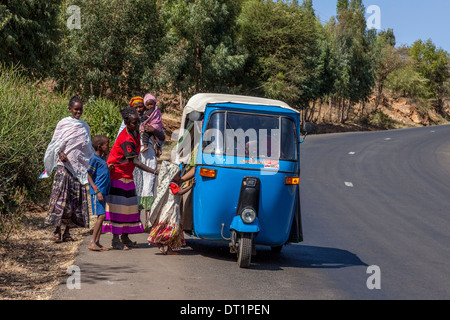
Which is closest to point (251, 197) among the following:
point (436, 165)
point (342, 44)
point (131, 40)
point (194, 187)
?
point (194, 187)

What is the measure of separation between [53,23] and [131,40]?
32.7 ft

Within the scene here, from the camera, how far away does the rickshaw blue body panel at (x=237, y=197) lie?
834cm

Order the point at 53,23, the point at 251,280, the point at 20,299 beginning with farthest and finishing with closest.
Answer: the point at 53,23, the point at 251,280, the point at 20,299

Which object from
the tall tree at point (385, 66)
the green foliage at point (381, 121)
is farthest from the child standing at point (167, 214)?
the tall tree at point (385, 66)

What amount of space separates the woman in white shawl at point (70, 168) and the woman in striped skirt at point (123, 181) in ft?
2.06

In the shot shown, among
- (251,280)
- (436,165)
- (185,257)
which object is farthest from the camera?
(436,165)

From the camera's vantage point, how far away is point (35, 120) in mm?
12680

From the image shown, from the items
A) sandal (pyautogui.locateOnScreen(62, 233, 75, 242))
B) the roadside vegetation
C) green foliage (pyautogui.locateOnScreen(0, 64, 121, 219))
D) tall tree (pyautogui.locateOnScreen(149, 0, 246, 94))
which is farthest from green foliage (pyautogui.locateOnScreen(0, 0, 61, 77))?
tall tree (pyautogui.locateOnScreen(149, 0, 246, 94))

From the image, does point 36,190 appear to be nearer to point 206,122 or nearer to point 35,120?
point 35,120

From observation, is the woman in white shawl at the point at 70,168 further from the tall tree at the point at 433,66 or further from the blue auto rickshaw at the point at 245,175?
the tall tree at the point at 433,66

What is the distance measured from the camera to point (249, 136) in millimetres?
8695

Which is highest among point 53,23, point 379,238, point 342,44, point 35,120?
point 342,44

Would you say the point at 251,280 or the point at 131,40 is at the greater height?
the point at 131,40

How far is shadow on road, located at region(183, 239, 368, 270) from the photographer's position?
8.97 metres
